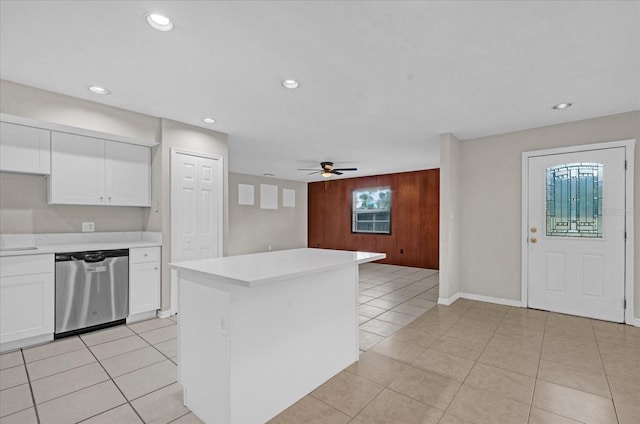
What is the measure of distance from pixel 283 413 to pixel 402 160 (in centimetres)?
556

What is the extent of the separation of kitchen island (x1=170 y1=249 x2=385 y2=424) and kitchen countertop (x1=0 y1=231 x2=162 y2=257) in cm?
188

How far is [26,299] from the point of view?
2.80m

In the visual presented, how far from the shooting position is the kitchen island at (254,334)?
1.68 meters

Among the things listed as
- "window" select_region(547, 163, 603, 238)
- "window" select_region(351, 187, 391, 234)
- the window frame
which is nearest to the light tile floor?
"window" select_region(547, 163, 603, 238)

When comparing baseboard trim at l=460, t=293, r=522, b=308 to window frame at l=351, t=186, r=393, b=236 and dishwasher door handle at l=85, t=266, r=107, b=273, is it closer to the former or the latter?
window frame at l=351, t=186, r=393, b=236

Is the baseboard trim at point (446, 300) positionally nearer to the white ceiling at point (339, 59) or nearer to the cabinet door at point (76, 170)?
the white ceiling at point (339, 59)

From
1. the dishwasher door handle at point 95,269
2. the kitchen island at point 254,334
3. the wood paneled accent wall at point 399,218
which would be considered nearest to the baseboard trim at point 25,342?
the dishwasher door handle at point 95,269

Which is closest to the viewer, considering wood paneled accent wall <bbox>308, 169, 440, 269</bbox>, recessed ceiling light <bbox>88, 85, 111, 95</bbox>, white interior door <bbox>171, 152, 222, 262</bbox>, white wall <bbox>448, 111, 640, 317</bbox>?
recessed ceiling light <bbox>88, 85, 111, 95</bbox>

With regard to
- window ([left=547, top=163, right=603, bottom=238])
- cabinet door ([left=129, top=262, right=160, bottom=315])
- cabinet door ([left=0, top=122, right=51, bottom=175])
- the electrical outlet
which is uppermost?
cabinet door ([left=0, top=122, right=51, bottom=175])

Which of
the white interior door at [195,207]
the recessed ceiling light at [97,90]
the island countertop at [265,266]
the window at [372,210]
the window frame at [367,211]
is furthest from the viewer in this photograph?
the window at [372,210]

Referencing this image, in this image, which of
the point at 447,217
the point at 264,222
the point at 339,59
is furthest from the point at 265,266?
the point at 264,222

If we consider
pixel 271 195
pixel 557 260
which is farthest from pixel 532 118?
pixel 271 195

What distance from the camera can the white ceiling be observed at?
1853mm

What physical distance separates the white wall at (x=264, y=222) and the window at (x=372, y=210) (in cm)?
201
